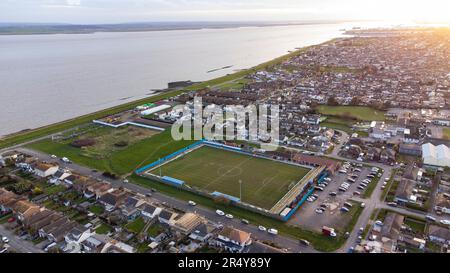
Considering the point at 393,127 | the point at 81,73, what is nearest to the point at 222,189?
the point at 393,127

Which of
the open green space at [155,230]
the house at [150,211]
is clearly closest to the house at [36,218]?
the house at [150,211]

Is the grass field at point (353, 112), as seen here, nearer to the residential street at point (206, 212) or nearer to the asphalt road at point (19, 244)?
the residential street at point (206, 212)

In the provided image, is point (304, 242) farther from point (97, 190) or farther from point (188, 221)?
point (97, 190)

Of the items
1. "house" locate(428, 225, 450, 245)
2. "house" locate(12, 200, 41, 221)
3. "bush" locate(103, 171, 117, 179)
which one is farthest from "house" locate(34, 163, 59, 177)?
"house" locate(428, 225, 450, 245)

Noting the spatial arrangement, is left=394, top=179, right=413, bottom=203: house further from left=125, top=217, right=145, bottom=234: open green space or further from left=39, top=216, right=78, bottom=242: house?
left=39, top=216, right=78, bottom=242: house

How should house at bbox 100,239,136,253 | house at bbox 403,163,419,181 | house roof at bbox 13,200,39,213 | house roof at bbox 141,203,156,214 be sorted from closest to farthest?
house at bbox 100,239,136,253 < house roof at bbox 13,200,39,213 < house roof at bbox 141,203,156,214 < house at bbox 403,163,419,181

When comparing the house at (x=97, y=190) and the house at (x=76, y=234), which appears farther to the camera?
the house at (x=97, y=190)

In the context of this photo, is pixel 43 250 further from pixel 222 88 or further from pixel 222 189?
pixel 222 88

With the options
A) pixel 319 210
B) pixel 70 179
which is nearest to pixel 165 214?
pixel 70 179
